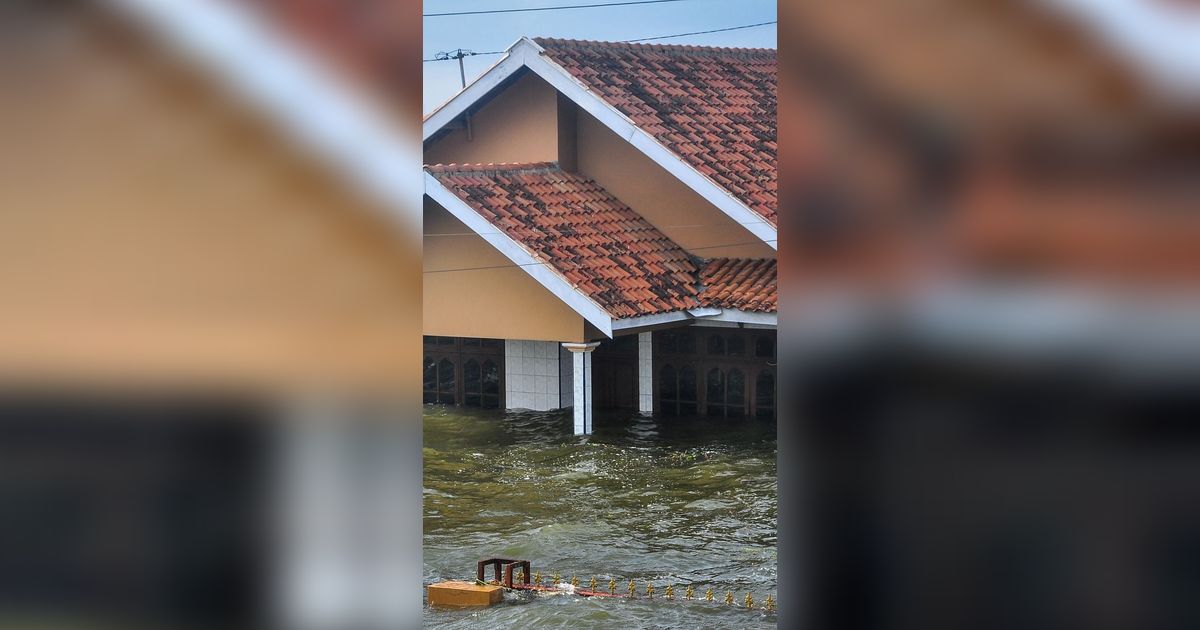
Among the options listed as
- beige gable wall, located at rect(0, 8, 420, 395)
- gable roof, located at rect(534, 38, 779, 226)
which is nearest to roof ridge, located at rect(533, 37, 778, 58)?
gable roof, located at rect(534, 38, 779, 226)

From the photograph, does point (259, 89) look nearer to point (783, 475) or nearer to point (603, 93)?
point (783, 475)

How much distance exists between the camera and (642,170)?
11406mm

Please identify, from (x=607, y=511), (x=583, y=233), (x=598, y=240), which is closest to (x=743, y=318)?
(x=598, y=240)

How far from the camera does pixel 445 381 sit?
40.4ft

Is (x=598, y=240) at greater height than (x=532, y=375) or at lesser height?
greater

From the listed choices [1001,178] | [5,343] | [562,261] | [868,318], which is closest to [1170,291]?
[1001,178]

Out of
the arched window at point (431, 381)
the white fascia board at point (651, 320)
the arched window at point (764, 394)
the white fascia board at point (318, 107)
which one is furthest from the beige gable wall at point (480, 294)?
the white fascia board at point (318, 107)

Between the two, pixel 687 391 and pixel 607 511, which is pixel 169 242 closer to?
pixel 607 511

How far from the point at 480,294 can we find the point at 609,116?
1769mm

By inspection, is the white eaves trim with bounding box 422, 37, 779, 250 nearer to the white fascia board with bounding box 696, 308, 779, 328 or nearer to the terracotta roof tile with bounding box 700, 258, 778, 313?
the terracotta roof tile with bounding box 700, 258, 778, 313

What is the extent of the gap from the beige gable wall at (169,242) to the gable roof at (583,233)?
8.05 meters

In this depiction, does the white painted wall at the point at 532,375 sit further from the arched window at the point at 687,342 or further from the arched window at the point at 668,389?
the arched window at the point at 687,342

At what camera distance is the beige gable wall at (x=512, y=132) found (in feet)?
38.0

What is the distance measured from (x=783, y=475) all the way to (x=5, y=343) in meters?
1.13
